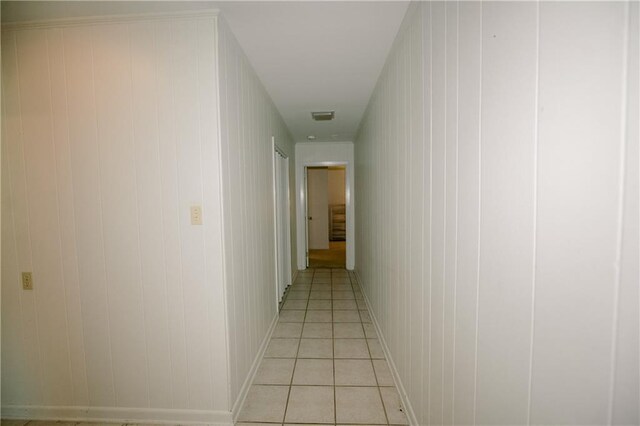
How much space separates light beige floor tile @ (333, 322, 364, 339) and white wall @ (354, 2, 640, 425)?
55.7 inches

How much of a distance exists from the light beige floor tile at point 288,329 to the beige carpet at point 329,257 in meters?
2.66

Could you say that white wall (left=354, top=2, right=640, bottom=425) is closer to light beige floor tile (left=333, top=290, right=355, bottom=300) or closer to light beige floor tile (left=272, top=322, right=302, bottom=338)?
light beige floor tile (left=272, top=322, right=302, bottom=338)

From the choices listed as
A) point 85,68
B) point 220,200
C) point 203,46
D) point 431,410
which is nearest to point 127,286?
point 220,200

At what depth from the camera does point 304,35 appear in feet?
6.10

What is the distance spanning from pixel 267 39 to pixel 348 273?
4.23 meters

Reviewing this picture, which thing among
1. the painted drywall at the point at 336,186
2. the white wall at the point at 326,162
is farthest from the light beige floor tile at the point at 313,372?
the painted drywall at the point at 336,186

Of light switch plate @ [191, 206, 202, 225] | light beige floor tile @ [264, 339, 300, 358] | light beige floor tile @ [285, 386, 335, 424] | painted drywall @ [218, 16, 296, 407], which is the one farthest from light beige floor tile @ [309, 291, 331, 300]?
light switch plate @ [191, 206, 202, 225]

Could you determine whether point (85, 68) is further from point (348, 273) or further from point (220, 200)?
point (348, 273)

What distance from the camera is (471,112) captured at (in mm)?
970

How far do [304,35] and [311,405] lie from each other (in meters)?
2.65

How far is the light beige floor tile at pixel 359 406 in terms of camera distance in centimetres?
173

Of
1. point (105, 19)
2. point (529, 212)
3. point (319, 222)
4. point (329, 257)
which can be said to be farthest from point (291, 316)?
point (319, 222)

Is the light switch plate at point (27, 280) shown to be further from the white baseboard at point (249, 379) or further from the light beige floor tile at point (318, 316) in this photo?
the light beige floor tile at point (318, 316)

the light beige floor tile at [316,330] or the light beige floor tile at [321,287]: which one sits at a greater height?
the light beige floor tile at [321,287]
